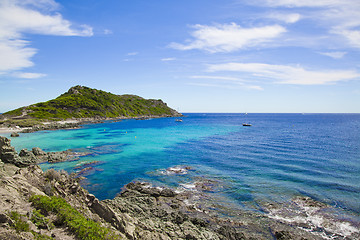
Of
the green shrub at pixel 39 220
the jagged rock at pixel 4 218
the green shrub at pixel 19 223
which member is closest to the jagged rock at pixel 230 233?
the green shrub at pixel 39 220

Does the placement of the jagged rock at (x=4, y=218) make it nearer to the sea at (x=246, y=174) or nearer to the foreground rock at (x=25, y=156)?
the sea at (x=246, y=174)

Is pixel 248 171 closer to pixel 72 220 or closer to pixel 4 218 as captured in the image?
pixel 72 220

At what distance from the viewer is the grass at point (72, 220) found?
13692 millimetres

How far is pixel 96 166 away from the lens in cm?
4525

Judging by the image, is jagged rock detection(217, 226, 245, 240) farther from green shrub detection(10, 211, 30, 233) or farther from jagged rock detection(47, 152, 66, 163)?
jagged rock detection(47, 152, 66, 163)

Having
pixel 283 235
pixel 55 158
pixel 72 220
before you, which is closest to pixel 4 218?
pixel 72 220

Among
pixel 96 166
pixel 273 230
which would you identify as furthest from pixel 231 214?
pixel 96 166

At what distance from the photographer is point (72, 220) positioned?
14.6 meters

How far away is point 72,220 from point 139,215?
9.83 metres

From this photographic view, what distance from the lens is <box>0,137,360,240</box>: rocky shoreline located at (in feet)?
45.2

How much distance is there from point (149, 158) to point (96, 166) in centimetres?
1336

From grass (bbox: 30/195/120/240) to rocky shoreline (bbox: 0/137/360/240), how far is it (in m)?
0.25

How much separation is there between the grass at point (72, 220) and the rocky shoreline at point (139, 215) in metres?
0.25

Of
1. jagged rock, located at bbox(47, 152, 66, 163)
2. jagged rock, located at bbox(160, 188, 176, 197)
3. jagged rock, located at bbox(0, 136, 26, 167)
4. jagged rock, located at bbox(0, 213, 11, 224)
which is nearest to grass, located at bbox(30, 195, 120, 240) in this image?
jagged rock, located at bbox(0, 213, 11, 224)
